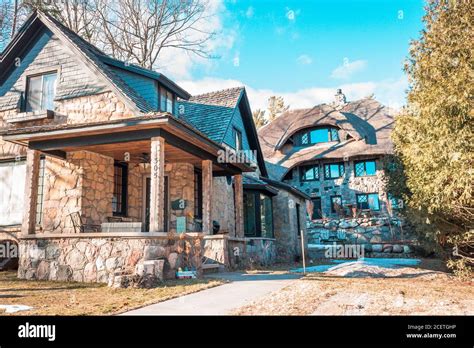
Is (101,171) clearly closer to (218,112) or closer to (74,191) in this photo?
(74,191)

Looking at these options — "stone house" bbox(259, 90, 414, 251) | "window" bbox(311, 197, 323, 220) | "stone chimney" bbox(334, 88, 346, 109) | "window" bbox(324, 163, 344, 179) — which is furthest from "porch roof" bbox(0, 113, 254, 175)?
"stone chimney" bbox(334, 88, 346, 109)

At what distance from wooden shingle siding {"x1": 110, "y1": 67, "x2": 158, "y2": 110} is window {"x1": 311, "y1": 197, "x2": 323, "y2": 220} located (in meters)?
17.4

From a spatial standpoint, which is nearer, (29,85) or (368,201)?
(29,85)

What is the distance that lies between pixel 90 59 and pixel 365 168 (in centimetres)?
2065

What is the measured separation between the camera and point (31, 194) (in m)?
→ 9.32

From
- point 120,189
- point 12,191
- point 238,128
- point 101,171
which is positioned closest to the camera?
point 101,171

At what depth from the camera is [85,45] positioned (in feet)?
39.8

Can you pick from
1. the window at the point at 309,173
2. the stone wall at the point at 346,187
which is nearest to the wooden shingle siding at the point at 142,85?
the stone wall at the point at 346,187

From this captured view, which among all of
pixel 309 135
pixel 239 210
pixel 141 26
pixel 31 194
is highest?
pixel 141 26

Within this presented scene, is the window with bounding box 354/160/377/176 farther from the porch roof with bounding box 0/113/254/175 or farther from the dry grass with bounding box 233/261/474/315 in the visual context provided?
the dry grass with bounding box 233/261/474/315

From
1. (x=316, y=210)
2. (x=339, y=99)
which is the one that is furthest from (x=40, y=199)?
(x=339, y=99)

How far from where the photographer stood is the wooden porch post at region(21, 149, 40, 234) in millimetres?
9094

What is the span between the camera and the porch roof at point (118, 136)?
27.1ft
